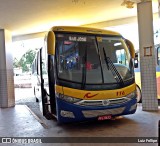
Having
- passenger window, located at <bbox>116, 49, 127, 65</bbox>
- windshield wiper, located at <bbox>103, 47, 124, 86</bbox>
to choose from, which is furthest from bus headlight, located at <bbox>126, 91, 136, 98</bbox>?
passenger window, located at <bbox>116, 49, 127, 65</bbox>

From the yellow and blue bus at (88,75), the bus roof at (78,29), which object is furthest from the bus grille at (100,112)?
the bus roof at (78,29)

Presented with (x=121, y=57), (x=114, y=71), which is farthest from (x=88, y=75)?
(x=121, y=57)

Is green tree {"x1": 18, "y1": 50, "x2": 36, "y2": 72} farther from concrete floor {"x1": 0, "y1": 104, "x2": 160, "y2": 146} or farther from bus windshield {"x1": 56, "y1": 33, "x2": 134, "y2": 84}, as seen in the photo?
bus windshield {"x1": 56, "y1": 33, "x2": 134, "y2": 84}

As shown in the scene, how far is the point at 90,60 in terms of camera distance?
5293 millimetres

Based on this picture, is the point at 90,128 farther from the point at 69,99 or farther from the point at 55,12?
the point at 55,12

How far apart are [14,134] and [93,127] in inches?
71.9

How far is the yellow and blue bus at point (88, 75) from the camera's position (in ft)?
16.1

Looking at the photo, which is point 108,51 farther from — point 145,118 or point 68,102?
point 145,118

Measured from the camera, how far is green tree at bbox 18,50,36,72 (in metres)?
24.9

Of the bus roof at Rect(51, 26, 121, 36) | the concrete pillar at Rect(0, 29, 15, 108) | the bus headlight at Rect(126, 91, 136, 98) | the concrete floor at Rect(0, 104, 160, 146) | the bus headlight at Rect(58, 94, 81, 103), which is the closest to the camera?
the concrete floor at Rect(0, 104, 160, 146)

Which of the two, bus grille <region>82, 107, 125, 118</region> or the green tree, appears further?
the green tree

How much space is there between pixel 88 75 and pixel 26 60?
2188 centimetres

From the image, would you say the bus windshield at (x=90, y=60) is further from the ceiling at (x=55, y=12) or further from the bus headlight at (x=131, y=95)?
the ceiling at (x=55, y=12)

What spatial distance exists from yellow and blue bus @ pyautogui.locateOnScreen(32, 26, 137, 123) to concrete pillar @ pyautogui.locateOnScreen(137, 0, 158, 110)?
1419 mm
